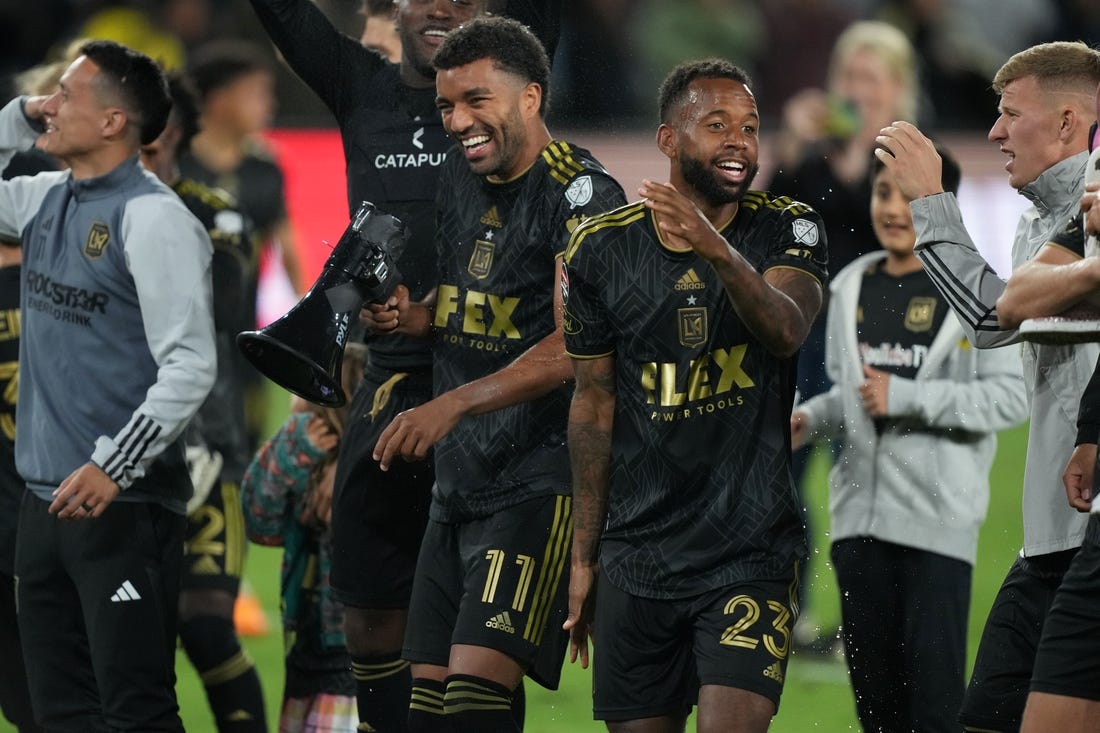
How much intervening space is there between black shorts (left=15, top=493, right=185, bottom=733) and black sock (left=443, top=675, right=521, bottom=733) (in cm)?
104

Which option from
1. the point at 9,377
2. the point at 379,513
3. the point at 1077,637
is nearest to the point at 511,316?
the point at 379,513

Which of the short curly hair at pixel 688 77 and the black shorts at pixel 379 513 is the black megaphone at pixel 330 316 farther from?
the short curly hair at pixel 688 77

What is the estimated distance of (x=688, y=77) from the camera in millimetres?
5004

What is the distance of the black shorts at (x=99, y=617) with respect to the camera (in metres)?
5.63

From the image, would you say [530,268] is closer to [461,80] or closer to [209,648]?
[461,80]

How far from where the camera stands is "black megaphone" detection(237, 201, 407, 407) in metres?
5.19

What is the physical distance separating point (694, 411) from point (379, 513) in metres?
1.55

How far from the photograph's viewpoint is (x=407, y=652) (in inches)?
219

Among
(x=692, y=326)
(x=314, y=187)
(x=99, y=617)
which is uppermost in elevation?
(x=314, y=187)

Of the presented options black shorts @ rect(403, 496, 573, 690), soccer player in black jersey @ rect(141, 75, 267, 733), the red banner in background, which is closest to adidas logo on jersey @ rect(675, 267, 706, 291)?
black shorts @ rect(403, 496, 573, 690)

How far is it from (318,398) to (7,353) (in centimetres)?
199

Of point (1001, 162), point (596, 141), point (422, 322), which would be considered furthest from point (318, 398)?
point (1001, 162)

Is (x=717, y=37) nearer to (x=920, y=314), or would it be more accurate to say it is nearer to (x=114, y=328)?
(x=920, y=314)

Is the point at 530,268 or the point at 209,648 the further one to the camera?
the point at 209,648
